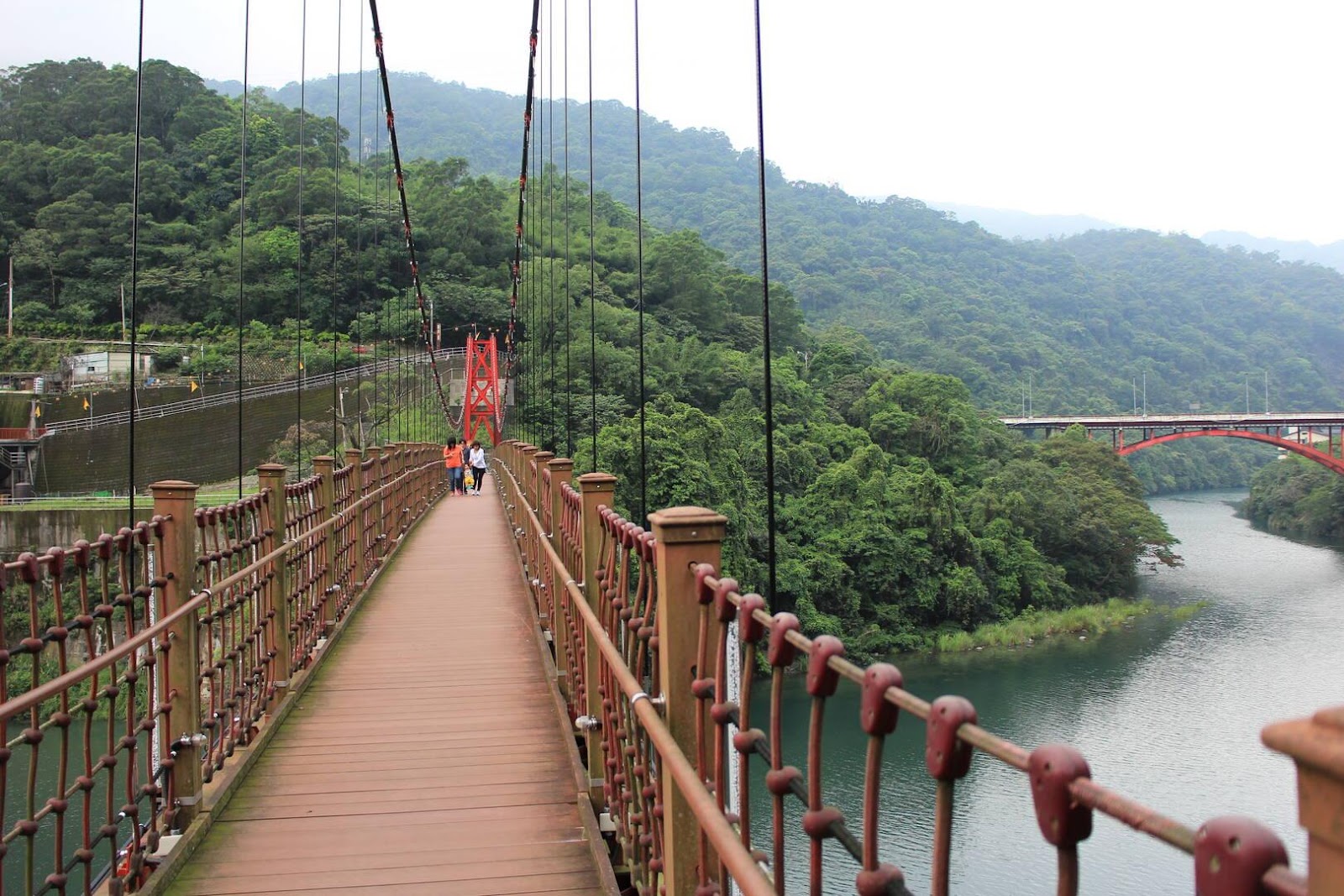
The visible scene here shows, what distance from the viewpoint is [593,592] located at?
3.03 m

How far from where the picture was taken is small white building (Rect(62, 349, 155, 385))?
28.4 meters

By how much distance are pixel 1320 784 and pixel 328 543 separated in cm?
488

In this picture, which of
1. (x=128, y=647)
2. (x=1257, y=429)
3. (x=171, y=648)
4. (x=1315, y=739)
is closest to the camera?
(x=1315, y=739)

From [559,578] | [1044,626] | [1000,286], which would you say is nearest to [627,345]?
[1044,626]

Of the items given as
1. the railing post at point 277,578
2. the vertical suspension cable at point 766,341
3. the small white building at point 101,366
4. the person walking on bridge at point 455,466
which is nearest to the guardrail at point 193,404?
the small white building at point 101,366

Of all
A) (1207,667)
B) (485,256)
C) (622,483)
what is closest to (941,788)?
(622,483)

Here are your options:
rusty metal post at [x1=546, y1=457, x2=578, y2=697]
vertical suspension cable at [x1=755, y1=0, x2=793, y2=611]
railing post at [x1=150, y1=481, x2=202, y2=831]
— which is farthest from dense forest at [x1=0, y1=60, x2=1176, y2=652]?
railing post at [x1=150, y1=481, x2=202, y2=831]

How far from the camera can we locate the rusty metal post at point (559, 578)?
3676 mm

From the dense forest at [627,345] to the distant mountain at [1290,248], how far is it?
21.3 metres

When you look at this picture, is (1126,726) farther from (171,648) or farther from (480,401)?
(171,648)

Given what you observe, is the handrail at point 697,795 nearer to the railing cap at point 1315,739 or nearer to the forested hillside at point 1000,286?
the railing cap at point 1315,739

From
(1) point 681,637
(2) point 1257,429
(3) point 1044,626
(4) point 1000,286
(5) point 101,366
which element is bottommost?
(3) point 1044,626

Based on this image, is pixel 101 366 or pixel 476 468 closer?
pixel 476 468

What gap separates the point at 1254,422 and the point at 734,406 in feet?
45.1
